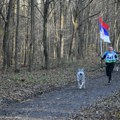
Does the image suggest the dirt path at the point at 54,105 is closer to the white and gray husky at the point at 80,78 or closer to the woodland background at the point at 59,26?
the white and gray husky at the point at 80,78

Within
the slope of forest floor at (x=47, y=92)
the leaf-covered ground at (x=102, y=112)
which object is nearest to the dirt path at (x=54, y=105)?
the slope of forest floor at (x=47, y=92)

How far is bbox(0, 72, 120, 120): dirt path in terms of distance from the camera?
37.7 ft

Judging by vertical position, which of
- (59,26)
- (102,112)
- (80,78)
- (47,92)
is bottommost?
(102,112)

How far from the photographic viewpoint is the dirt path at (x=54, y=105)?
11.5 metres

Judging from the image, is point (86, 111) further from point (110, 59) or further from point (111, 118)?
point (110, 59)

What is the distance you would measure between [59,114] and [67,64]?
23472mm

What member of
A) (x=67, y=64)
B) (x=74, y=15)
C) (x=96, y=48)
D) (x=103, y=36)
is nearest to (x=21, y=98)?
(x=103, y=36)

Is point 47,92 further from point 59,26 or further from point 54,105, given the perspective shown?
point 59,26

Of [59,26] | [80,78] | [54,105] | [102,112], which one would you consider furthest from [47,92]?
[59,26]

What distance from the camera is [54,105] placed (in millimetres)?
13477

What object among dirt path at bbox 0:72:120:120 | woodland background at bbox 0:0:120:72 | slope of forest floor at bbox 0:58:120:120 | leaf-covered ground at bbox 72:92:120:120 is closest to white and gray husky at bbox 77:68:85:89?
slope of forest floor at bbox 0:58:120:120

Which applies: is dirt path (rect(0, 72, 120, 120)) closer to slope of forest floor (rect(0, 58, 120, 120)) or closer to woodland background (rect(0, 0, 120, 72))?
slope of forest floor (rect(0, 58, 120, 120))

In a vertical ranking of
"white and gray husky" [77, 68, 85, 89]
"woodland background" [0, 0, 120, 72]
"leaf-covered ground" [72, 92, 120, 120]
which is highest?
"woodland background" [0, 0, 120, 72]

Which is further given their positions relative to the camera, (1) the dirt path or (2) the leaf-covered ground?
(1) the dirt path
